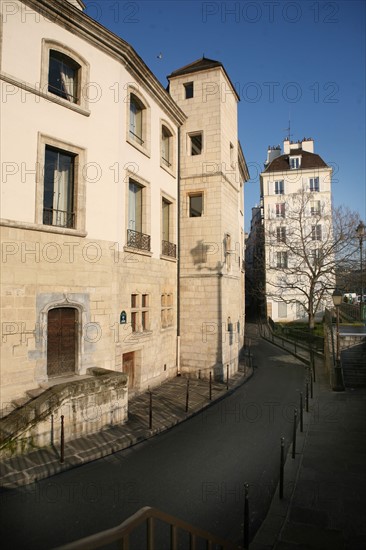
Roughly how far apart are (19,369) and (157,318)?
21.9ft

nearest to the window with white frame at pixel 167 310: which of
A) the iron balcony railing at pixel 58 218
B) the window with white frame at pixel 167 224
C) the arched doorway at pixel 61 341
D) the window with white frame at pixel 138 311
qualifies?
the window with white frame at pixel 138 311

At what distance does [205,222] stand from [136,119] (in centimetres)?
546

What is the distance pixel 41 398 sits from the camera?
823cm

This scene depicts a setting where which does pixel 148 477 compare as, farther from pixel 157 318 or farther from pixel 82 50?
pixel 82 50

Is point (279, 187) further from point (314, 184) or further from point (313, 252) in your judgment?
point (313, 252)

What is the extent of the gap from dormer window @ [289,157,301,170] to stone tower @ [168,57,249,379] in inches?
1060

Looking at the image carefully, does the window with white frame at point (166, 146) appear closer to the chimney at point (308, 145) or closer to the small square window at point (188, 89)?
the small square window at point (188, 89)

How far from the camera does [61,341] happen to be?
10156mm

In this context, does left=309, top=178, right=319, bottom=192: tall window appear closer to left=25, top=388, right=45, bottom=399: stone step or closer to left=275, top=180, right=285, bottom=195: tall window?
left=275, top=180, right=285, bottom=195: tall window

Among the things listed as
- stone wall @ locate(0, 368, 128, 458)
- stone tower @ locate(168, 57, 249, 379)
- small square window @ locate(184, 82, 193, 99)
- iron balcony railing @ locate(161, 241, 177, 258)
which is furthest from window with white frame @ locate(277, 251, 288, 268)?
stone wall @ locate(0, 368, 128, 458)

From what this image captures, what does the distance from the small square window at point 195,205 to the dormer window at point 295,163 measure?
28864mm

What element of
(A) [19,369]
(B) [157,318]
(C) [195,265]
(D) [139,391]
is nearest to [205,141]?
(C) [195,265]

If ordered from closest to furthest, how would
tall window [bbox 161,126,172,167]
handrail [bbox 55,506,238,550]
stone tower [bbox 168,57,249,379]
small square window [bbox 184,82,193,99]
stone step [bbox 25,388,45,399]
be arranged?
handrail [bbox 55,506,238,550] → stone step [bbox 25,388,45,399] → stone tower [bbox 168,57,249,379] → tall window [bbox 161,126,172,167] → small square window [bbox 184,82,193,99]

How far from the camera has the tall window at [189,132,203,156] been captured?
17.6 meters
